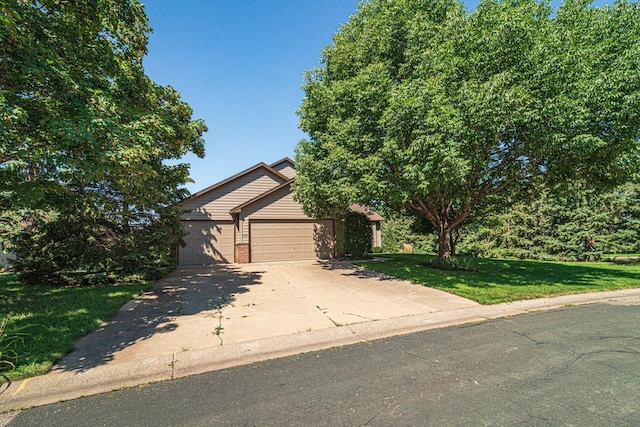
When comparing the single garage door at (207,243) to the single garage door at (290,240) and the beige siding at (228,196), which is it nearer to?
the beige siding at (228,196)

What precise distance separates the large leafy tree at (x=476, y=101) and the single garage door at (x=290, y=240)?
5.75 m

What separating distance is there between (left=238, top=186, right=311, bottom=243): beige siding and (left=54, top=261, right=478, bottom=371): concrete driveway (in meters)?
5.12

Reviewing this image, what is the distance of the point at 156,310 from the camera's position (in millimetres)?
6422

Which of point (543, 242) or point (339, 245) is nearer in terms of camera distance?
point (339, 245)

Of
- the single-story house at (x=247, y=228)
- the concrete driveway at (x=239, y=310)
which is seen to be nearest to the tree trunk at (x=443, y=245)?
the concrete driveway at (x=239, y=310)

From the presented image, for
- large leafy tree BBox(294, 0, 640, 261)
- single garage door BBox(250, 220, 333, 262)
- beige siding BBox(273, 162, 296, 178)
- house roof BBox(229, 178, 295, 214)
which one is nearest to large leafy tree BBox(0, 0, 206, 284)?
large leafy tree BBox(294, 0, 640, 261)

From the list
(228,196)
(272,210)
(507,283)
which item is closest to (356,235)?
(272,210)

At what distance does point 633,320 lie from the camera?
5.51m

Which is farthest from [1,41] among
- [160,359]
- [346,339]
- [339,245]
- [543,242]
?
[543,242]

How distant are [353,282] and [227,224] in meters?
9.56

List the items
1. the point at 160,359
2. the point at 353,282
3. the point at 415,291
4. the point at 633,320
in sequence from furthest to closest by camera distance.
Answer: the point at 353,282 < the point at 415,291 < the point at 633,320 < the point at 160,359

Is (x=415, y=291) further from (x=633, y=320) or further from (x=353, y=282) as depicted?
(x=633, y=320)

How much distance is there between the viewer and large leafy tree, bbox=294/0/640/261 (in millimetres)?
7207

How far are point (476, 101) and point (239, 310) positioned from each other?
8.00 m
